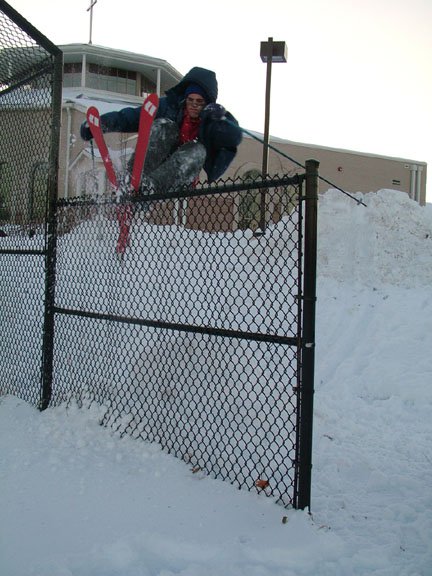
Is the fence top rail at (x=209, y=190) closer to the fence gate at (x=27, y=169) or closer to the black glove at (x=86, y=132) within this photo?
the fence gate at (x=27, y=169)

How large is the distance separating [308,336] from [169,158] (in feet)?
10.1

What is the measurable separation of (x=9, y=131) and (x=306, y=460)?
4.30 m

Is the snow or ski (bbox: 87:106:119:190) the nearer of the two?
the snow

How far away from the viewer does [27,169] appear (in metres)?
4.73

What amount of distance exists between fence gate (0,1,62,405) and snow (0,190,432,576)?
517mm

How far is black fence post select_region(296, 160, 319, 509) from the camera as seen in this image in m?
2.46

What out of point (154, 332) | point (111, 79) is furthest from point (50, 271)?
point (111, 79)

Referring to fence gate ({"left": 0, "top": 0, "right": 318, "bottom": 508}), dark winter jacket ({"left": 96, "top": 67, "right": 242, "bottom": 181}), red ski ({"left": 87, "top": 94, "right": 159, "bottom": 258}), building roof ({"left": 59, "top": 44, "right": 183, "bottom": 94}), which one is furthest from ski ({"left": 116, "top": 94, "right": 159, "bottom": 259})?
building roof ({"left": 59, "top": 44, "right": 183, "bottom": 94})

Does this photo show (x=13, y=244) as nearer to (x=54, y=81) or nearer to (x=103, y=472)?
(x=54, y=81)

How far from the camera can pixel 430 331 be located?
611 cm

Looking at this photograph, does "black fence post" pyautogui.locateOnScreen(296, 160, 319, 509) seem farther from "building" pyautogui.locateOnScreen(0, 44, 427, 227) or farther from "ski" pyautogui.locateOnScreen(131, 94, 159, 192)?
"building" pyautogui.locateOnScreen(0, 44, 427, 227)

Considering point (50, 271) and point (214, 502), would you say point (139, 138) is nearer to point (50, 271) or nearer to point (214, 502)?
point (50, 271)

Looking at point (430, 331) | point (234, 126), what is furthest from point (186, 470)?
point (430, 331)

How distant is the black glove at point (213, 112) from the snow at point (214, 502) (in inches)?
109
